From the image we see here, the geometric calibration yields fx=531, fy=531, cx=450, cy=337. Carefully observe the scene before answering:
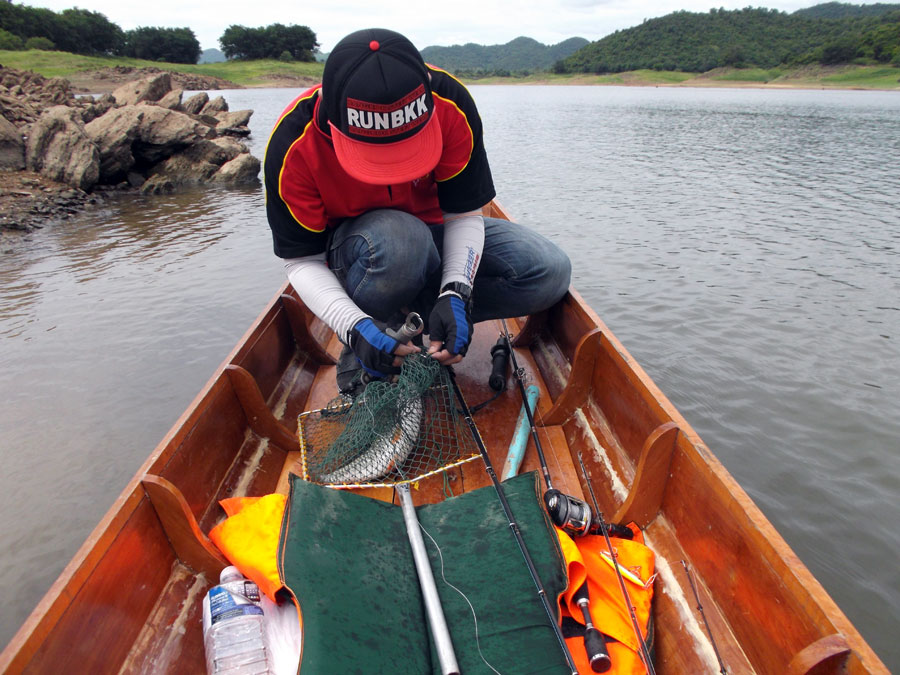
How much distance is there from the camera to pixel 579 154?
2016 centimetres

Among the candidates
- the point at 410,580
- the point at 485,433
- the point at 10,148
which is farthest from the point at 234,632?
the point at 10,148

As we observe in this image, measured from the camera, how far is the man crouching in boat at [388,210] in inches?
83.4

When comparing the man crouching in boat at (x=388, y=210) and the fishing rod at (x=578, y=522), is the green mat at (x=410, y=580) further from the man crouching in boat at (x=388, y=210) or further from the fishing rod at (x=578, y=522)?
the man crouching in boat at (x=388, y=210)

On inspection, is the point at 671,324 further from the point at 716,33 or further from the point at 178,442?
the point at 716,33

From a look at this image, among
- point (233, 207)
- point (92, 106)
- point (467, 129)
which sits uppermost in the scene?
point (467, 129)

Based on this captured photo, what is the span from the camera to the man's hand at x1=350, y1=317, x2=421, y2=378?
2564mm

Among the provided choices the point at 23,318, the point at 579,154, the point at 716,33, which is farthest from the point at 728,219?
the point at 716,33

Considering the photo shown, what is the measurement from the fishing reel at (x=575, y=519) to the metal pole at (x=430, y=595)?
0.57m

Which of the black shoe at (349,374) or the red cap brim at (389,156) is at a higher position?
the red cap brim at (389,156)

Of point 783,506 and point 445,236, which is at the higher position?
point 445,236

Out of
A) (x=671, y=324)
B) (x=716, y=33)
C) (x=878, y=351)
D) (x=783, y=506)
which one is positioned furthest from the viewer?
(x=716, y=33)

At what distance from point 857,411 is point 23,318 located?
34.4 feet

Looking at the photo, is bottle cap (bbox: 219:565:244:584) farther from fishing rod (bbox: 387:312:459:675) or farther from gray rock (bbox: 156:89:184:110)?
gray rock (bbox: 156:89:184:110)

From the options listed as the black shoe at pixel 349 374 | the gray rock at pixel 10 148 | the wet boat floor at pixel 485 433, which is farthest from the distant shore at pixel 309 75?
the black shoe at pixel 349 374
